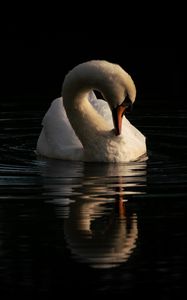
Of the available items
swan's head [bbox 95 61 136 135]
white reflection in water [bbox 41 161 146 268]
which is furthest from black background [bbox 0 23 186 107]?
white reflection in water [bbox 41 161 146 268]

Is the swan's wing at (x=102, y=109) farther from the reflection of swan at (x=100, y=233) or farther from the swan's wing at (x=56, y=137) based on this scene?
the reflection of swan at (x=100, y=233)

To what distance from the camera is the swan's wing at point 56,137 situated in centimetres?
1388

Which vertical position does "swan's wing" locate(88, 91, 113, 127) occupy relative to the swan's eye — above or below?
below

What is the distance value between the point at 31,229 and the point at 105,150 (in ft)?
11.9

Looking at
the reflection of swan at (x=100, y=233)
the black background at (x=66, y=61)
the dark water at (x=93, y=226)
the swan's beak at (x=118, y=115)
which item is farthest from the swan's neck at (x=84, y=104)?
the black background at (x=66, y=61)

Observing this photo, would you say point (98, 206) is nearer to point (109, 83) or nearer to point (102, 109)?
point (109, 83)

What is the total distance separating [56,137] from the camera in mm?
14070

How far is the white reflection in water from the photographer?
365 inches

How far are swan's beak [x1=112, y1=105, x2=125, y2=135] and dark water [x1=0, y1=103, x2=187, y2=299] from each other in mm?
516

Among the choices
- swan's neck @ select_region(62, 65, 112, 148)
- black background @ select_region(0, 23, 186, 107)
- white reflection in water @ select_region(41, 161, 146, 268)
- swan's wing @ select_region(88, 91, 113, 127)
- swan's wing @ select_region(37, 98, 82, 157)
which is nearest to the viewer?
white reflection in water @ select_region(41, 161, 146, 268)

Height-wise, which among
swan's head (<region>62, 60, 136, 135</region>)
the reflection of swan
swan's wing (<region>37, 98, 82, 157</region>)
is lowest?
the reflection of swan

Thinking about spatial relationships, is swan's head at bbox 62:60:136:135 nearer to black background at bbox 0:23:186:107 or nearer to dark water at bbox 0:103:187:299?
dark water at bbox 0:103:187:299

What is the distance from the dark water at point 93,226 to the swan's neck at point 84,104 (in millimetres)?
457

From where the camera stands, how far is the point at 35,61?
82.7ft
